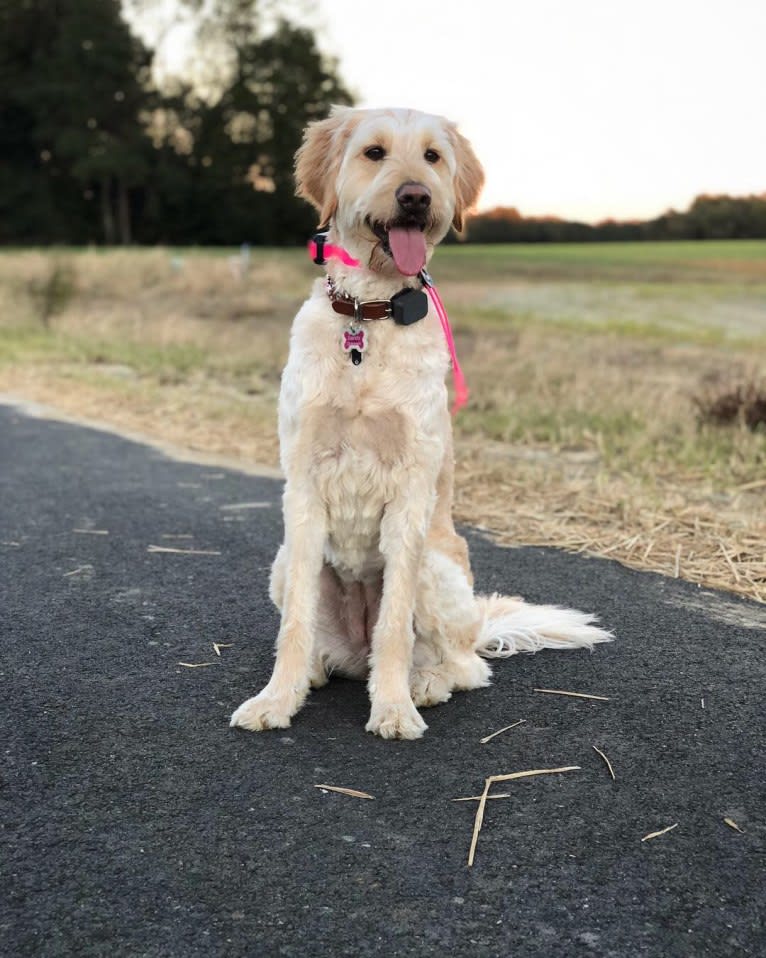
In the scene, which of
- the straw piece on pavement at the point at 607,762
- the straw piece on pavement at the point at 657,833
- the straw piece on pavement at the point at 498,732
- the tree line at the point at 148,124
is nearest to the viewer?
the straw piece on pavement at the point at 657,833

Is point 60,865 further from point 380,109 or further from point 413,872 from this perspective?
point 380,109

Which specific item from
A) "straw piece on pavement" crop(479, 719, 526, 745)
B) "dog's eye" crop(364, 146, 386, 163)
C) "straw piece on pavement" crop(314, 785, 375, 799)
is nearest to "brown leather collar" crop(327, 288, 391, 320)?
"dog's eye" crop(364, 146, 386, 163)

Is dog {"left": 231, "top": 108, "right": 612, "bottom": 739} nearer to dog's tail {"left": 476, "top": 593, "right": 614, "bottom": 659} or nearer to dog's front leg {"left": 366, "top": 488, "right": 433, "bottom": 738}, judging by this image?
dog's front leg {"left": 366, "top": 488, "right": 433, "bottom": 738}

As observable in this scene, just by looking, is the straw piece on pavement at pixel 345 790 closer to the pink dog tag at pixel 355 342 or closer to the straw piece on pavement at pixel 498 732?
the straw piece on pavement at pixel 498 732

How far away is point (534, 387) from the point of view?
11.0 metres

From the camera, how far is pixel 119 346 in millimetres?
13242

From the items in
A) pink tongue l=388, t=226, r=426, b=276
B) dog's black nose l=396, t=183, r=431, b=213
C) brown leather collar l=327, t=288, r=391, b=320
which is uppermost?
dog's black nose l=396, t=183, r=431, b=213

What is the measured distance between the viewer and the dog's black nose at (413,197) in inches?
127

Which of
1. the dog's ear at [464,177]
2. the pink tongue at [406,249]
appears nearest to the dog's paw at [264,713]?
the pink tongue at [406,249]

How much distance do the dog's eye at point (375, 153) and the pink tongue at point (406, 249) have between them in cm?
26

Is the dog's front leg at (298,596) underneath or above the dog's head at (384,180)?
underneath

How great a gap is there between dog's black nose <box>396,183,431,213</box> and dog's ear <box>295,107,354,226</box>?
0.33 meters

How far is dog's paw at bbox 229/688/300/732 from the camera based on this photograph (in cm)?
320

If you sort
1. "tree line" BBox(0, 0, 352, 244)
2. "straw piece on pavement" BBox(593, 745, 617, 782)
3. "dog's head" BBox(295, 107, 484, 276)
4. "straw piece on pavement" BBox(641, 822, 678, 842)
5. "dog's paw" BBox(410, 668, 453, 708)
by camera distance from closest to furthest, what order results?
"straw piece on pavement" BBox(641, 822, 678, 842), "straw piece on pavement" BBox(593, 745, 617, 782), "dog's head" BBox(295, 107, 484, 276), "dog's paw" BBox(410, 668, 453, 708), "tree line" BBox(0, 0, 352, 244)
